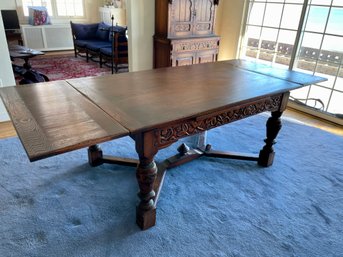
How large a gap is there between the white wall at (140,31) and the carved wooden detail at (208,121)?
98.6 inches

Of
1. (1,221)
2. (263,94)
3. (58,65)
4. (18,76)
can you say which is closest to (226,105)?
(263,94)

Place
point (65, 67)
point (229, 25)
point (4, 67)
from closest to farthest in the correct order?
point (4, 67), point (229, 25), point (65, 67)

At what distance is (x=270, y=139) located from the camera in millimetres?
2191

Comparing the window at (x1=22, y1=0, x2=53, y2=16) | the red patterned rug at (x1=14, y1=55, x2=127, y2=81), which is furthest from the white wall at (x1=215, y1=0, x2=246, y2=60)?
the window at (x1=22, y1=0, x2=53, y2=16)

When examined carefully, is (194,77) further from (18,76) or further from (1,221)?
(18,76)

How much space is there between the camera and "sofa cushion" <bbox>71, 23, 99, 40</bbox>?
5.80 m

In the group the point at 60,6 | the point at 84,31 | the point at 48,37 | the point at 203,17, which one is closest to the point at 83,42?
the point at 84,31

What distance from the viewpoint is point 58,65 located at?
5375 millimetres

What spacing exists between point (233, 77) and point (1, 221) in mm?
1811

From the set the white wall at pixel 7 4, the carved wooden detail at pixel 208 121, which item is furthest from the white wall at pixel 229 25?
the white wall at pixel 7 4

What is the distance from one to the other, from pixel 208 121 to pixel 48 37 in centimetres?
624

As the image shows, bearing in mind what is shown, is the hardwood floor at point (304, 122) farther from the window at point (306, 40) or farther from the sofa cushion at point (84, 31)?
the sofa cushion at point (84, 31)

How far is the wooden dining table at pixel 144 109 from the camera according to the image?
1133mm

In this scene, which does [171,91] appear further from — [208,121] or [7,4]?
[7,4]
